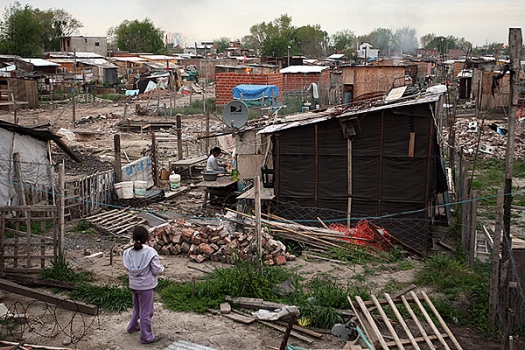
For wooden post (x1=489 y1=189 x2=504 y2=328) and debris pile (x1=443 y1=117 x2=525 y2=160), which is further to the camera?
debris pile (x1=443 y1=117 x2=525 y2=160)

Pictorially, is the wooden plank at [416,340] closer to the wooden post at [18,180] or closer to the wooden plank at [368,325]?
the wooden plank at [368,325]

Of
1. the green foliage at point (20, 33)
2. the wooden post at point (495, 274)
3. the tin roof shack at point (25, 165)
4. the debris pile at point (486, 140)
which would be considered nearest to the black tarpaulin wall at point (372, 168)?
the wooden post at point (495, 274)

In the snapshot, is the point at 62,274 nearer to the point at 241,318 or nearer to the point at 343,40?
the point at 241,318

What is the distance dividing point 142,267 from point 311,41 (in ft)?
300

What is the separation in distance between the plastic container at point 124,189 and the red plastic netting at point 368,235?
19.5 ft

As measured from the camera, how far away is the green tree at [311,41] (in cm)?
8950

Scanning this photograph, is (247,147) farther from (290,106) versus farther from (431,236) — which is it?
(290,106)

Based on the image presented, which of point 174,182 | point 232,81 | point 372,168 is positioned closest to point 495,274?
point 372,168

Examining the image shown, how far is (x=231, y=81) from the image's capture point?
34438 millimetres

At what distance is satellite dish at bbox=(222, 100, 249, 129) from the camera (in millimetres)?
15414

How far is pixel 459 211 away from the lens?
13.8 meters

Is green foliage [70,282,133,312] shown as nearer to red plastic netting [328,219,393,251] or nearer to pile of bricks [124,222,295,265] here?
pile of bricks [124,222,295,265]

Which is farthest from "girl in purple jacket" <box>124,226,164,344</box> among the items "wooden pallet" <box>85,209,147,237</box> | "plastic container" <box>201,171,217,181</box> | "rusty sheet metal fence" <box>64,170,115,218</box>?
"plastic container" <box>201,171,217,181</box>

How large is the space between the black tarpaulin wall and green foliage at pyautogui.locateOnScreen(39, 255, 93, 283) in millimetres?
5204
